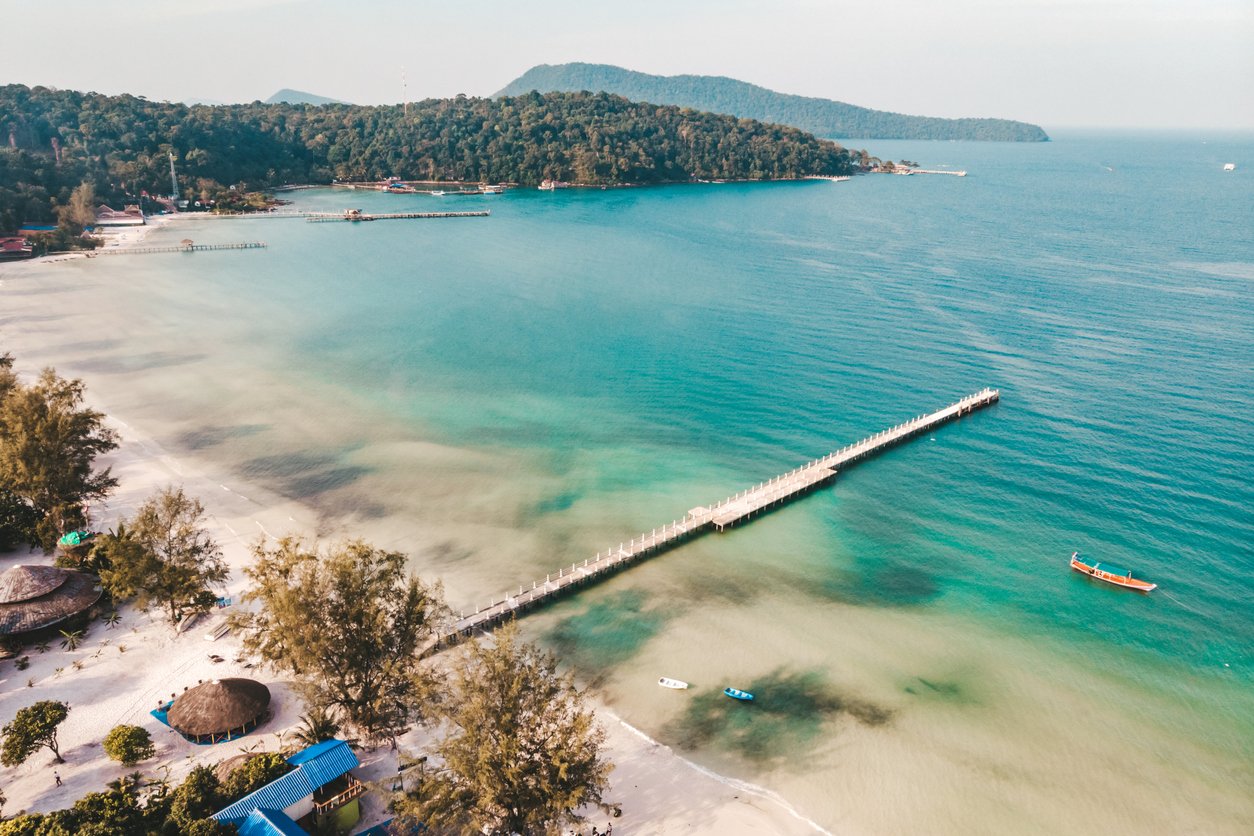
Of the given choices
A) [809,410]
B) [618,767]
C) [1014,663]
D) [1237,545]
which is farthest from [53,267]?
[1237,545]

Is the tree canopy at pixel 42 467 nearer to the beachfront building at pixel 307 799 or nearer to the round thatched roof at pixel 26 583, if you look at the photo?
the round thatched roof at pixel 26 583

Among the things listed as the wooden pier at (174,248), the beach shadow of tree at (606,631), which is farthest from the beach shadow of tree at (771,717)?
the wooden pier at (174,248)

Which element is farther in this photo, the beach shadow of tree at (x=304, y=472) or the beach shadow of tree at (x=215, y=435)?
the beach shadow of tree at (x=215, y=435)

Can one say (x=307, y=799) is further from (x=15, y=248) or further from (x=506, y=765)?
(x=15, y=248)

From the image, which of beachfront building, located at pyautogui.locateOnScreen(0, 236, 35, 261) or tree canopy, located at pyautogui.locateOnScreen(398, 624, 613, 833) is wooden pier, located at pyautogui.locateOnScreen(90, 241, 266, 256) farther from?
tree canopy, located at pyautogui.locateOnScreen(398, 624, 613, 833)

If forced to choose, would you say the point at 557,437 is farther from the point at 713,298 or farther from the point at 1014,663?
the point at 713,298
